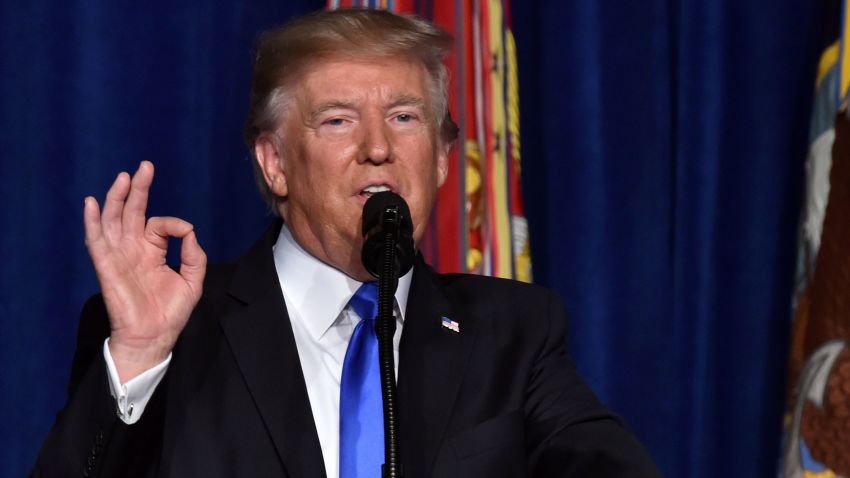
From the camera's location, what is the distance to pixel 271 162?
72.6 inches

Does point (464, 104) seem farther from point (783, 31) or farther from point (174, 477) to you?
point (174, 477)

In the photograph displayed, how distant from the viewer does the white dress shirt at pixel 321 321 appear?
62.6 inches

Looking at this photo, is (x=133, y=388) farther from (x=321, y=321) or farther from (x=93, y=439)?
(x=321, y=321)

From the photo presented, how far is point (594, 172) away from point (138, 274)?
1.24m

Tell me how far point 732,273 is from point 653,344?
267 millimetres

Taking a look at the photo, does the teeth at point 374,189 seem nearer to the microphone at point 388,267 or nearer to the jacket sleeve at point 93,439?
the microphone at point 388,267

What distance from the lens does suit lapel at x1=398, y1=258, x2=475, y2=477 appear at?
1.55 m

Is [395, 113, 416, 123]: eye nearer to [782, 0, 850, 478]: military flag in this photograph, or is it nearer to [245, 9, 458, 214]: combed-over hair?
[245, 9, 458, 214]: combed-over hair

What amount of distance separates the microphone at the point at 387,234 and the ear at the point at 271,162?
1.68ft

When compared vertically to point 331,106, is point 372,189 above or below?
below

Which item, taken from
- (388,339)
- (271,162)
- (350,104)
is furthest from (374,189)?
(388,339)

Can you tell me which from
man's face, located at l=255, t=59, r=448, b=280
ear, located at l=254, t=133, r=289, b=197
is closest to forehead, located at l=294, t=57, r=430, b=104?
man's face, located at l=255, t=59, r=448, b=280

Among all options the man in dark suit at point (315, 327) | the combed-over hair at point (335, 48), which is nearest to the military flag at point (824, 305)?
the man in dark suit at point (315, 327)

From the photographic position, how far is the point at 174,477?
1.49m
